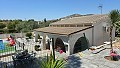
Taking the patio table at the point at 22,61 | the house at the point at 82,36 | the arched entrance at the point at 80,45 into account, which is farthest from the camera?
the arched entrance at the point at 80,45

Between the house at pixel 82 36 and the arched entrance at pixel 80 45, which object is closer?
the house at pixel 82 36

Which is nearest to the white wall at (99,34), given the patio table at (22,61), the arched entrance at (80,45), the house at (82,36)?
the house at (82,36)

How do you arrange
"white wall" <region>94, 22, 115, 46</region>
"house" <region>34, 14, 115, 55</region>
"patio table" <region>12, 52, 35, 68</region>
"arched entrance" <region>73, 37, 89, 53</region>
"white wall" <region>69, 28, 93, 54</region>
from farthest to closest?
"white wall" <region>94, 22, 115, 46</region>
"arched entrance" <region>73, 37, 89, 53</region>
"house" <region>34, 14, 115, 55</region>
"white wall" <region>69, 28, 93, 54</region>
"patio table" <region>12, 52, 35, 68</region>


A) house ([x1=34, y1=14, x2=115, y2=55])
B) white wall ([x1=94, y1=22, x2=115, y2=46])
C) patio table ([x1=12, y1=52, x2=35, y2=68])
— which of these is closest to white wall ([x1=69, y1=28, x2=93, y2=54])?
house ([x1=34, y1=14, x2=115, y2=55])

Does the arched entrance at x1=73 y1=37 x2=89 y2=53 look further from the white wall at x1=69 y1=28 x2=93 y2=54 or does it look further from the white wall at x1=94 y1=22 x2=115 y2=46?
the white wall at x1=94 y1=22 x2=115 y2=46

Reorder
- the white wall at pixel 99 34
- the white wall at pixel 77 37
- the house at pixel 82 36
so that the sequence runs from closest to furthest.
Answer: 1. the white wall at pixel 77 37
2. the house at pixel 82 36
3. the white wall at pixel 99 34

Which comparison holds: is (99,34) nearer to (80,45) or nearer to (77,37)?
Result: (80,45)

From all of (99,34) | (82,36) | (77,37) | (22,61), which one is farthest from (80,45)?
(22,61)

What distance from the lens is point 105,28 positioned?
3045 centimetres

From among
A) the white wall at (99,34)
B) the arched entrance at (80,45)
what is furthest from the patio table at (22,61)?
the white wall at (99,34)

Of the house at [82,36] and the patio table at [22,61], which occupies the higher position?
the house at [82,36]

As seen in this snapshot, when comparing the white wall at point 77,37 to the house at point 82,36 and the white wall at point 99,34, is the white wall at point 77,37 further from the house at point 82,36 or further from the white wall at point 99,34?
the white wall at point 99,34

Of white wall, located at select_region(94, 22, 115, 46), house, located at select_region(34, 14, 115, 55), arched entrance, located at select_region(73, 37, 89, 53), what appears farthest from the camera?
white wall, located at select_region(94, 22, 115, 46)

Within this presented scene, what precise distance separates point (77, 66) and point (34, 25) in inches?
2136
